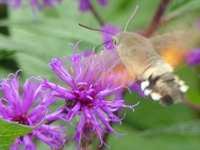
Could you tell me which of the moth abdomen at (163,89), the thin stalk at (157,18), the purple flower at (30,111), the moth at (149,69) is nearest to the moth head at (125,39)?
the moth at (149,69)

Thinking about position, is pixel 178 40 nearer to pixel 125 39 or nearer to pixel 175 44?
pixel 175 44

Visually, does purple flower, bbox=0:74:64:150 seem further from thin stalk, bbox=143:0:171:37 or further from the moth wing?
thin stalk, bbox=143:0:171:37

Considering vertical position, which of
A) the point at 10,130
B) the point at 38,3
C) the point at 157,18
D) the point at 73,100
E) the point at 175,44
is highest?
the point at 38,3

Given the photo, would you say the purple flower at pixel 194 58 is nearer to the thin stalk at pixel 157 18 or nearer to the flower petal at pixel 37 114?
the thin stalk at pixel 157 18

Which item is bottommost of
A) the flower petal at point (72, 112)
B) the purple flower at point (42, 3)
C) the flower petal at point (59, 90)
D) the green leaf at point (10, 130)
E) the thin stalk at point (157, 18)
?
the green leaf at point (10, 130)

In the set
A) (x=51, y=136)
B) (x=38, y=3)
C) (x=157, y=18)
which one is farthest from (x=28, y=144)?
(x=38, y=3)

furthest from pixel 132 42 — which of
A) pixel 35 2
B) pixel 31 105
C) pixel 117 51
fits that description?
pixel 35 2

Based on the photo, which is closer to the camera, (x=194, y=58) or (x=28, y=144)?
(x=28, y=144)
